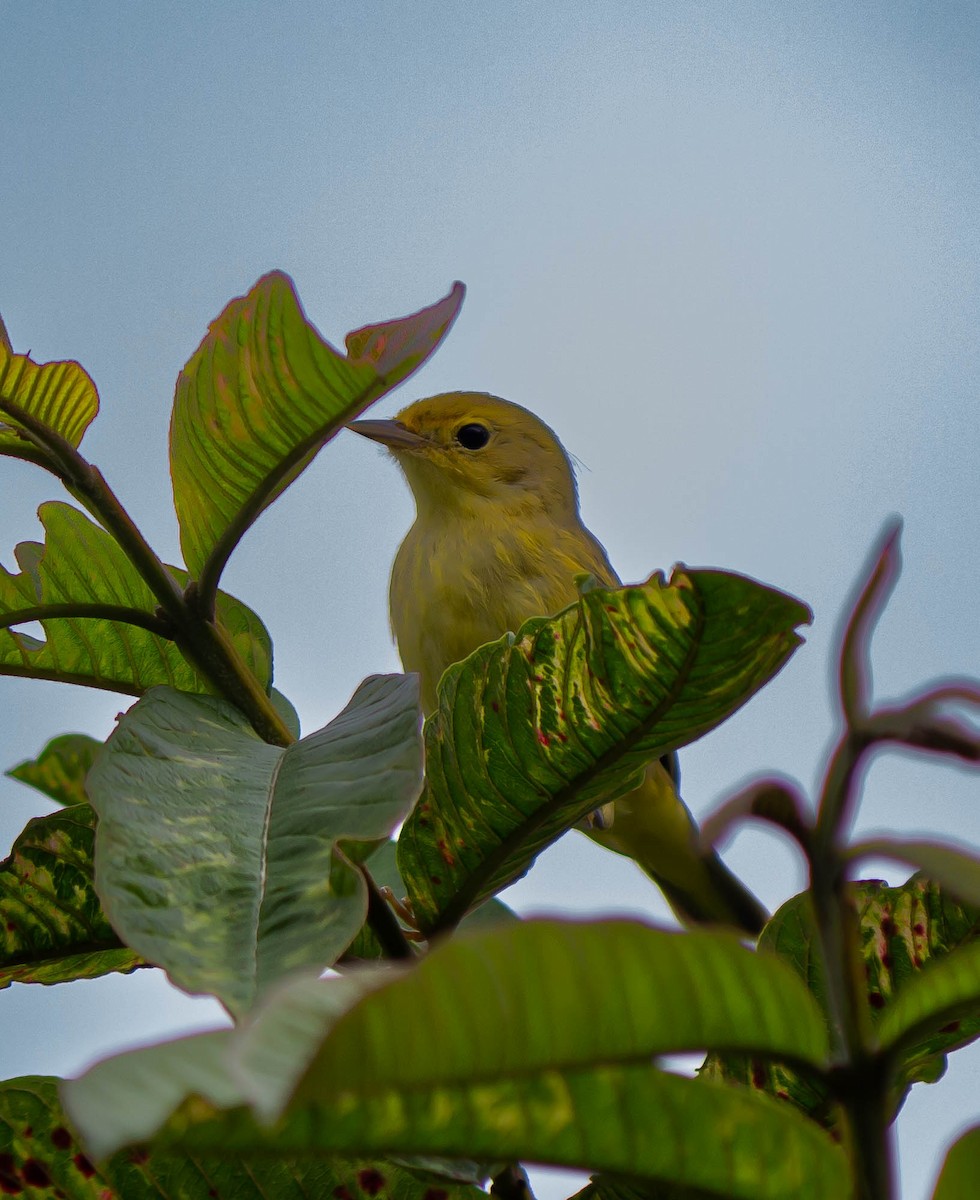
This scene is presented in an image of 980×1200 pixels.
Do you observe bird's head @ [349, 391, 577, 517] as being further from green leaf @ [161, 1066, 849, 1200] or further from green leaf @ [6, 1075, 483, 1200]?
green leaf @ [161, 1066, 849, 1200]

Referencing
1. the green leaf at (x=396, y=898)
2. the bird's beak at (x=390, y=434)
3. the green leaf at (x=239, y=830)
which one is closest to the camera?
the green leaf at (x=239, y=830)

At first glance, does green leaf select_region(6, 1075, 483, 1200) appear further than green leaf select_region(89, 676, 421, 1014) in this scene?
Yes

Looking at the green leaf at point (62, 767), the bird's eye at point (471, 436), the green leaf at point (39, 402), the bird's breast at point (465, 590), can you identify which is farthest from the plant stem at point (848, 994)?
the bird's eye at point (471, 436)

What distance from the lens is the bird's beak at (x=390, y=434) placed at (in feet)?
11.7

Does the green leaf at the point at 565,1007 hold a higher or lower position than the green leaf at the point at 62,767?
lower

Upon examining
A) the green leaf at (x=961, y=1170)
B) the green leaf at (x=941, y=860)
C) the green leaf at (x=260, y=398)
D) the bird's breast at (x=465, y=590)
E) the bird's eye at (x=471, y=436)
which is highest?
the bird's eye at (x=471, y=436)

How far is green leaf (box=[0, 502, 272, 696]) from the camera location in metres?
1.33

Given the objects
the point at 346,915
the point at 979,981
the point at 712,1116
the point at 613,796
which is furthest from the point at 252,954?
the point at 613,796

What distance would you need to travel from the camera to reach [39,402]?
48.7 inches

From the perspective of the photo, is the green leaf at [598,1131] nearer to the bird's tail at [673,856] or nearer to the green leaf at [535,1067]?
the green leaf at [535,1067]

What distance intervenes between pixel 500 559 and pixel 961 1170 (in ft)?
8.80

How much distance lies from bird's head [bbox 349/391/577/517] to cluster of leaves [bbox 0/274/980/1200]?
194 centimetres

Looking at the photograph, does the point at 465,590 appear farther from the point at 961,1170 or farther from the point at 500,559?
the point at 961,1170

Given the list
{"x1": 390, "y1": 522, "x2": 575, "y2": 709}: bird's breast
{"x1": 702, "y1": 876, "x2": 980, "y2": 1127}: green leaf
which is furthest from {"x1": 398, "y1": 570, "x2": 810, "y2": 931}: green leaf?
{"x1": 390, "y1": 522, "x2": 575, "y2": 709}: bird's breast
